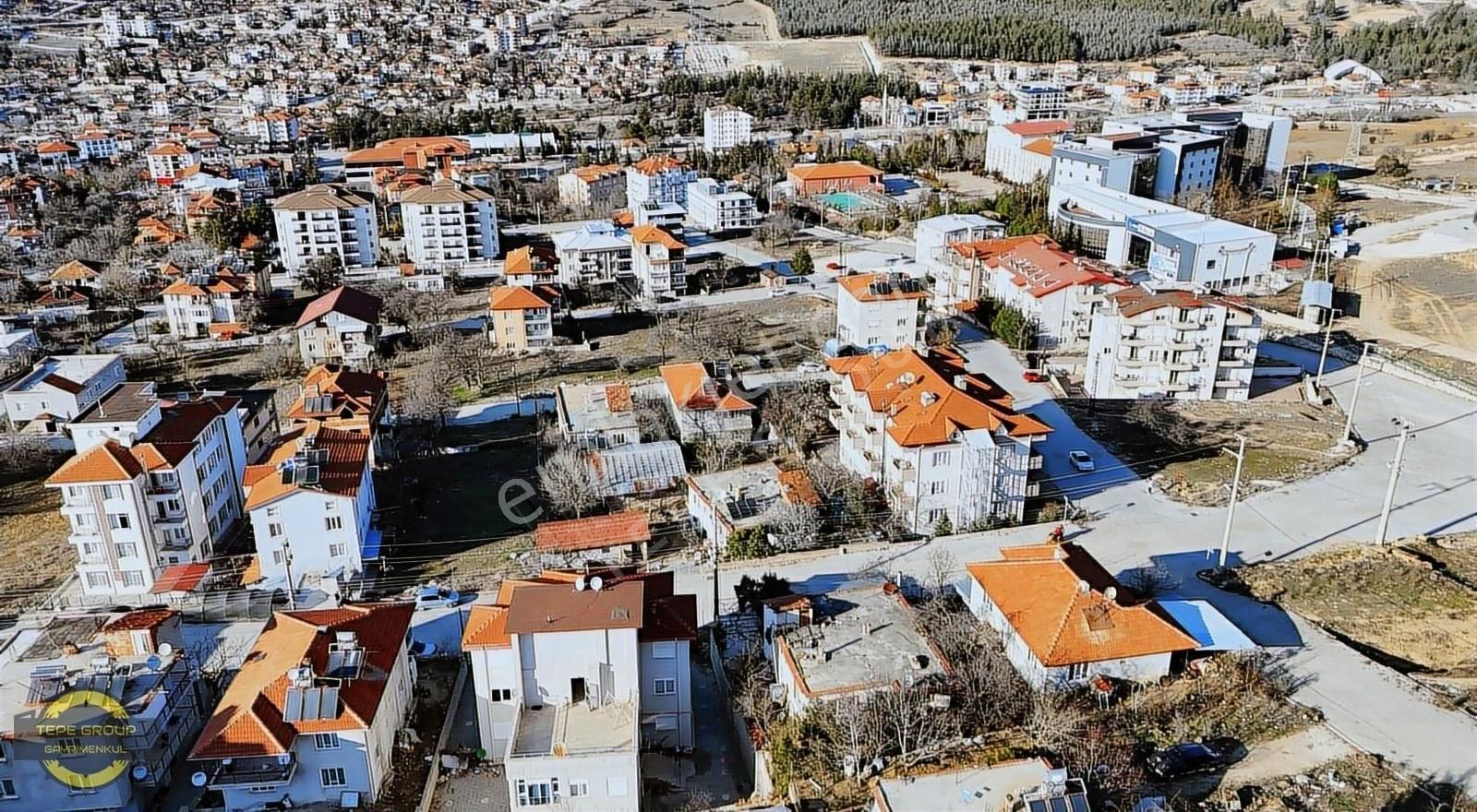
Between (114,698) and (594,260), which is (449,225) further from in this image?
(114,698)

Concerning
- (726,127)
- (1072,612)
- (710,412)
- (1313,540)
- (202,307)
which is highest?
(726,127)

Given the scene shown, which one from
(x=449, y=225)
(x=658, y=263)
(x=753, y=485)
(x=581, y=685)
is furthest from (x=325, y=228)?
(x=581, y=685)

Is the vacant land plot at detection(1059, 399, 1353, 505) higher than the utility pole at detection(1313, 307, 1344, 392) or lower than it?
lower

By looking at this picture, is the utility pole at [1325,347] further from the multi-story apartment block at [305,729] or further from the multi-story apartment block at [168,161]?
the multi-story apartment block at [168,161]

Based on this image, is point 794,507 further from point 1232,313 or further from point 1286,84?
point 1286,84

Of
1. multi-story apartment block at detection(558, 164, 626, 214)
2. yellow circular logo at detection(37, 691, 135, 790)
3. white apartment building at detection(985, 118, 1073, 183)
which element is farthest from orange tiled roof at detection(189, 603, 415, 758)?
white apartment building at detection(985, 118, 1073, 183)

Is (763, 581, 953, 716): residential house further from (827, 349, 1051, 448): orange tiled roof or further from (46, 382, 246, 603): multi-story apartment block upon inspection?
(46, 382, 246, 603): multi-story apartment block
